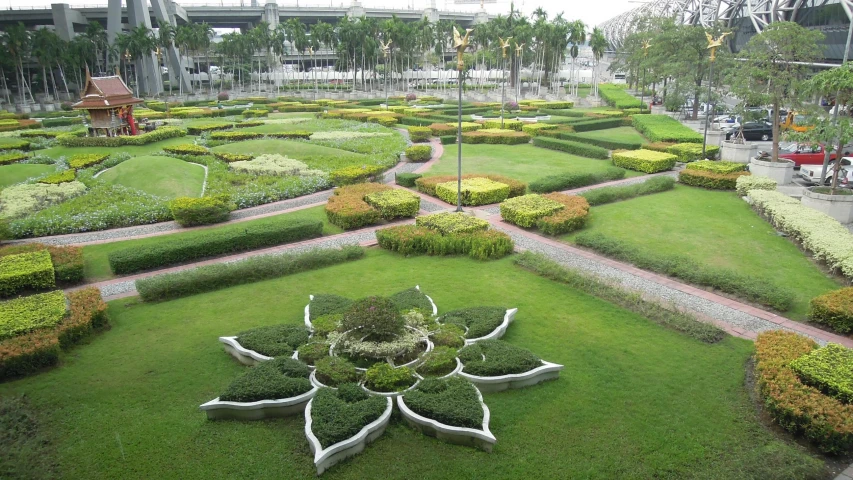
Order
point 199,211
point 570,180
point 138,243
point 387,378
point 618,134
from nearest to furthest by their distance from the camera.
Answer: point 387,378 < point 138,243 < point 199,211 < point 570,180 < point 618,134

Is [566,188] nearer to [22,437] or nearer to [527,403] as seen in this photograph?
[527,403]

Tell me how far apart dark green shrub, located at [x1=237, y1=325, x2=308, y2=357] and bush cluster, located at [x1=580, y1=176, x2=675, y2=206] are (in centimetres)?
1267

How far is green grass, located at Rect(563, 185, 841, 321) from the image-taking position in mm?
12820

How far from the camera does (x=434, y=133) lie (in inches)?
1393

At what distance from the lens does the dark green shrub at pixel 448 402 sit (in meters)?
7.08

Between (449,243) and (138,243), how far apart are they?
9.42 m

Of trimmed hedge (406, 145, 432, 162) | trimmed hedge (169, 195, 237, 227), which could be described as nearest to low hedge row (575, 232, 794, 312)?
trimmed hedge (169, 195, 237, 227)

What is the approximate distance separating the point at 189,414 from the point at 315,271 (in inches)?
244

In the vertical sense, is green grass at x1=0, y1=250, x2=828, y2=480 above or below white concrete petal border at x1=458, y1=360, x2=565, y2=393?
below

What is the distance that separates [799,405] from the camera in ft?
23.5

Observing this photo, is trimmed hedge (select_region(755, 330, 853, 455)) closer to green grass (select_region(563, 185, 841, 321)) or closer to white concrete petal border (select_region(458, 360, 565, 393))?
white concrete petal border (select_region(458, 360, 565, 393))

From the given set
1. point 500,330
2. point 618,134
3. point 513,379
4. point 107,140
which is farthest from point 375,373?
point 618,134

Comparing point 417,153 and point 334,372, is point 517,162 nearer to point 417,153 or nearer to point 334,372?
point 417,153

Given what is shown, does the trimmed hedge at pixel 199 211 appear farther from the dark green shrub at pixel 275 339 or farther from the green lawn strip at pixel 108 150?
the green lawn strip at pixel 108 150
